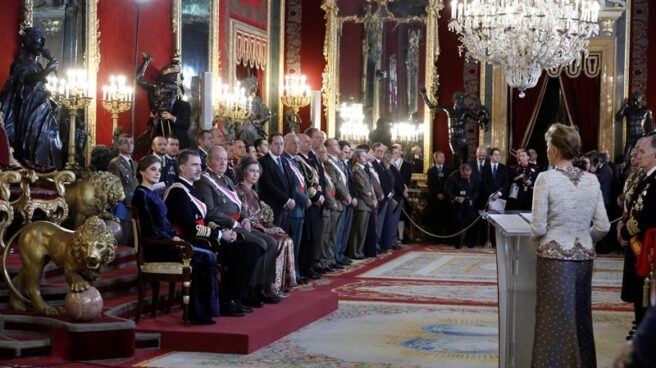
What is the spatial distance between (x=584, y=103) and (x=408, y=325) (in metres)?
10.7

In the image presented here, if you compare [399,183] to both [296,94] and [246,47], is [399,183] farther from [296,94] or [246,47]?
[246,47]

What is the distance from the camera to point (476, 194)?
Answer: 17188 millimetres

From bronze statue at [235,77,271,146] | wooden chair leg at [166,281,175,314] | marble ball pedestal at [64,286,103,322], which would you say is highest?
bronze statue at [235,77,271,146]

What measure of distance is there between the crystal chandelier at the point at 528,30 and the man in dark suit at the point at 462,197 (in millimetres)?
3555

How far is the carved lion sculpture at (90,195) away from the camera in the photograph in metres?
9.55

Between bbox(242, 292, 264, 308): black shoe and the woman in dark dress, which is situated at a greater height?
the woman in dark dress

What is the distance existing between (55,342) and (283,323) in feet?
6.13

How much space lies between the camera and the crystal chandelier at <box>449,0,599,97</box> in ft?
43.1

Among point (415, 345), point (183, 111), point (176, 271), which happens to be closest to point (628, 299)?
point (415, 345)

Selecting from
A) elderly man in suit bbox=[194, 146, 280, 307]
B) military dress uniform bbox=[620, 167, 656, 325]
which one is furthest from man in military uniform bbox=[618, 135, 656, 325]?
elderly man in suit bbox=[194, 146, 280, 307]

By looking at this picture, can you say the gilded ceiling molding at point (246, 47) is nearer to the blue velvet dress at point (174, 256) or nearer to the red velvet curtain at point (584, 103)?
the red velvet curtain at point (584, 103)

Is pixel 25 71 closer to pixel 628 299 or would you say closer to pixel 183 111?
pixel 183 111

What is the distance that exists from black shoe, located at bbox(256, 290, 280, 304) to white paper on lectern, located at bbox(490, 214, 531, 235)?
2.74 m

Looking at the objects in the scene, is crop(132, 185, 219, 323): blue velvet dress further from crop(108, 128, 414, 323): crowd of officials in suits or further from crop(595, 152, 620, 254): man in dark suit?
crop(595, 152, 620, 254): man in dark suit
